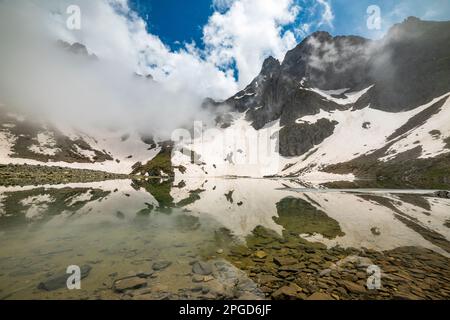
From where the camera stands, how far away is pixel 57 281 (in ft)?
36.8

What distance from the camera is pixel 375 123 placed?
188m

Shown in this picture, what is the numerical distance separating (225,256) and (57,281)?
792cm

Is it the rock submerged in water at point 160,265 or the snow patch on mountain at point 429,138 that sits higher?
the snow patch on mountain at point 429,138

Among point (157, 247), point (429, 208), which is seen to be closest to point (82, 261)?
point (157, 247)

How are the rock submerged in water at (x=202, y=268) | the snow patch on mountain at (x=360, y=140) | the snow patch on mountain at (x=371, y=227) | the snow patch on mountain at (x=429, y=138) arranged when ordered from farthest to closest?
the snow patch on mountain at (x=360, y=140) < the snow patch on mountain at (x=429, y=138) < the snow patch on mountain at (x=371, y=227) < the rock submerged in water at (x=202, y=268)

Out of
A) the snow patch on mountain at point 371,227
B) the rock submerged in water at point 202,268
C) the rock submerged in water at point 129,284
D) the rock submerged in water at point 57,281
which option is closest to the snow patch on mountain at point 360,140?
the snow patch on mountain at point 371,227

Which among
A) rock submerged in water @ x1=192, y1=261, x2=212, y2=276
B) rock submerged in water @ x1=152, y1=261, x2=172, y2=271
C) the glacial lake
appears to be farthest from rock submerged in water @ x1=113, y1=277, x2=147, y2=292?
rock submerged in water @ x1=192, y1=261, x2=212, y2=276

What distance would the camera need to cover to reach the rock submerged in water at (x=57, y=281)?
34.8 ft

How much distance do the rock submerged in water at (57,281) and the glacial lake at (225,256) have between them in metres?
0.04

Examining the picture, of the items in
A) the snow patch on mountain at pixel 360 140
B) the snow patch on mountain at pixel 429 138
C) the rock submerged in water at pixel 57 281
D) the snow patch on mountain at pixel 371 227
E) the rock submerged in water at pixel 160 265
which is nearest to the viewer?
the rock submerged in water at pixel 57 281

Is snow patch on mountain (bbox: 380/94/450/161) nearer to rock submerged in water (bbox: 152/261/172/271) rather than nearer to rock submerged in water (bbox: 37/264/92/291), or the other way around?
rock submerged in water (bbox: 152/261/172/271)

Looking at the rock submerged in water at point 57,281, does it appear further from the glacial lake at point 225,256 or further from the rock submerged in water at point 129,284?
the rock submerged in water at point 129,284
